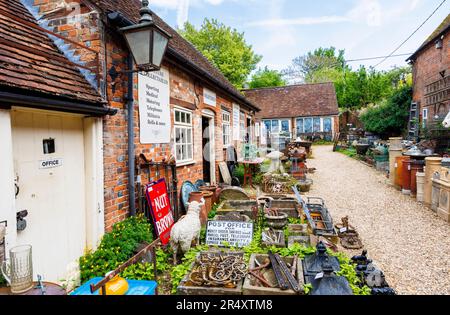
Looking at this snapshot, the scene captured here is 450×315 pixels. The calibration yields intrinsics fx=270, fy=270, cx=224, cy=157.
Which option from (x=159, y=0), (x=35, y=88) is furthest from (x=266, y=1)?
(x=35, y=88)

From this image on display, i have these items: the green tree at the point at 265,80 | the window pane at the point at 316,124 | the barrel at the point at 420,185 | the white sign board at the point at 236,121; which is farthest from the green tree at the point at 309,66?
the barrel at the point at 420,185

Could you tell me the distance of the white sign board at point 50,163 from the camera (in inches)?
127

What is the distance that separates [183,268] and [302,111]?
26.2 meters

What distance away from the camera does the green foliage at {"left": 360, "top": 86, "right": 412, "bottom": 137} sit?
19.7 metres

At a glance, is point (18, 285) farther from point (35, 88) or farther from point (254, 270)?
point (254, 270)

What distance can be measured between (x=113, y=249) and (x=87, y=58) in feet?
8.86

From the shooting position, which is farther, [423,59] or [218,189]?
[423,59]

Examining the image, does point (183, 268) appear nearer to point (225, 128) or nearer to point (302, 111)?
point (225, 128)

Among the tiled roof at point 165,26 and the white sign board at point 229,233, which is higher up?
the tiled roof at point 165,26

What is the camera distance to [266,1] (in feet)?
20.1

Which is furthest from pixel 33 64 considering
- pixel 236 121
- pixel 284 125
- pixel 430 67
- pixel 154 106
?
pixel 284 125

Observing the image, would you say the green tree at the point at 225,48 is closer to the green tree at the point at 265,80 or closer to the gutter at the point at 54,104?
the green tree at the point at 265,80

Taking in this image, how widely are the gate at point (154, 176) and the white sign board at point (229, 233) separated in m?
1.14

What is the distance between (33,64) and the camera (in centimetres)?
317
